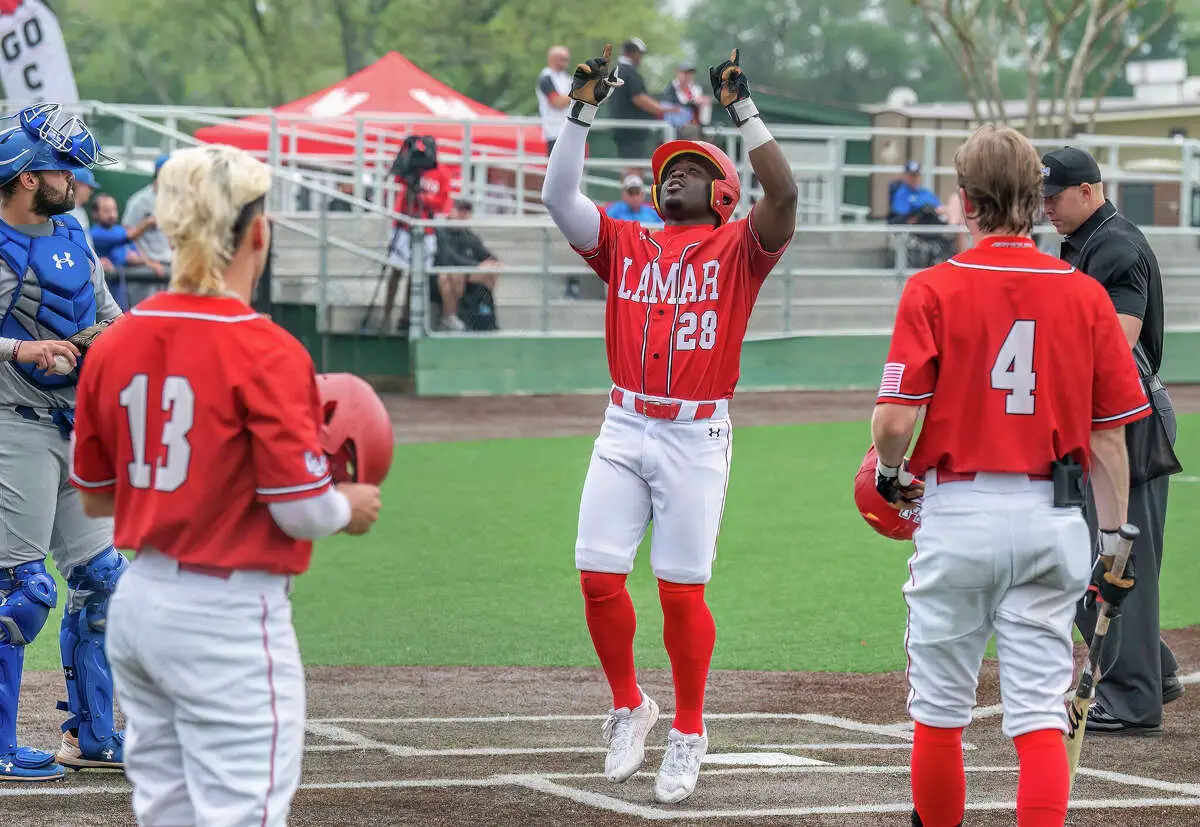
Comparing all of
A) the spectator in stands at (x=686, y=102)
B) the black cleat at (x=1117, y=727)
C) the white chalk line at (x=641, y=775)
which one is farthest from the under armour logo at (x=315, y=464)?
the spectator in stands at (x=686, y=102)

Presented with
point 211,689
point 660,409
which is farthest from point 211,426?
point 660,409

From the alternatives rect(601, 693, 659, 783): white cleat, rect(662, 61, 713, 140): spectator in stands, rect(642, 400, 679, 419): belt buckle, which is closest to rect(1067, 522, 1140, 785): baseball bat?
rect(601, 693, 659, 783): white cleat

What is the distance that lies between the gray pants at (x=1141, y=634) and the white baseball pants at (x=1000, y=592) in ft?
6.50

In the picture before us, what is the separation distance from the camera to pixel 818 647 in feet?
26.9

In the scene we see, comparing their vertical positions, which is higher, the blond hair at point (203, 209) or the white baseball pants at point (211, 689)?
the blond hair at point (203, 209)

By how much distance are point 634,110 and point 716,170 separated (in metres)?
16.8

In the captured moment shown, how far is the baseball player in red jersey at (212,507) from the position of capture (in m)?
3.55

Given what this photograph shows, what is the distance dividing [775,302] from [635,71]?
3.43 meters

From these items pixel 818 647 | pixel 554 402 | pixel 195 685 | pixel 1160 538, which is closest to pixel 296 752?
pixel 195 685

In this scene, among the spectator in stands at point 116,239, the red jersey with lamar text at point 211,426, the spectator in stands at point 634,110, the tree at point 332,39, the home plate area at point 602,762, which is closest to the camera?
the red jersey with lamar text at point 211,426

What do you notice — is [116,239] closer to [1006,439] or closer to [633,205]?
[633,205]

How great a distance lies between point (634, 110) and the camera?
22438 millimetres

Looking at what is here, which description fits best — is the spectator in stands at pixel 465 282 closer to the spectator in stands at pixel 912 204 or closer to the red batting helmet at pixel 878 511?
the spectator in stands at pixel 912 204

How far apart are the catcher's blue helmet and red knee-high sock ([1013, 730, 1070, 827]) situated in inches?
141
